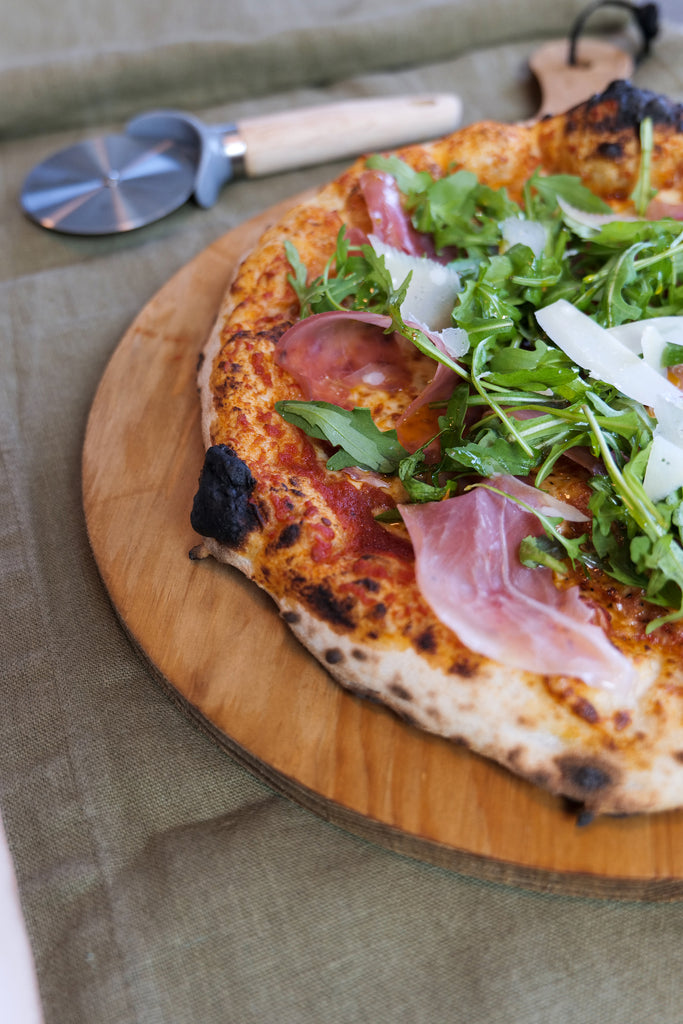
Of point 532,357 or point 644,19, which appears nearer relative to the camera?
point 532,357

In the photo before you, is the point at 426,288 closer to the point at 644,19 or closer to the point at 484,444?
the point at 484,444

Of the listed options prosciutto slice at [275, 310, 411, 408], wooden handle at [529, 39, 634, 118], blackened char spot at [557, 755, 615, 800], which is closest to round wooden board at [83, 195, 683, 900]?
blackened char spot at [557, 755, 615, 800]

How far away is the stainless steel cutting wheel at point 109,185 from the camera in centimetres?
319

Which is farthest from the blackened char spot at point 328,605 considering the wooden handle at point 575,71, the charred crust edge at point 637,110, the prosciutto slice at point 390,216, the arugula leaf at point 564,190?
the wooden handle at point 575,71

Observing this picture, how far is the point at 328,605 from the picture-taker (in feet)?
5.69

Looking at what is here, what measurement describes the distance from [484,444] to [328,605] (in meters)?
0.55

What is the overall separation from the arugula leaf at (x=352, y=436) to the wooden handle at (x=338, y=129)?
1.79 metres

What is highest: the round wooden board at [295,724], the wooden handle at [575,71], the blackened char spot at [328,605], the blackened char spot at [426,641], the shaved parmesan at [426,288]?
the wooden handle at [575,71]

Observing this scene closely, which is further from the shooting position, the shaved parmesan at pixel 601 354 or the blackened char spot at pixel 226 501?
the shaved parmesan at pixel 601 354

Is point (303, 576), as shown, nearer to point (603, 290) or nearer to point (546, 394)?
point (546, 394)

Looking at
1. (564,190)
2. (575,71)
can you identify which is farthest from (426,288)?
(575,71)

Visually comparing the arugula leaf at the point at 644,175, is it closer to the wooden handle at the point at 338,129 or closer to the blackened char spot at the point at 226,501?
the wooden handle at the point at 338,129

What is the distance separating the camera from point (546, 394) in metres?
2.04

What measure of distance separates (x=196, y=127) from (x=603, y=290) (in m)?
1.87
